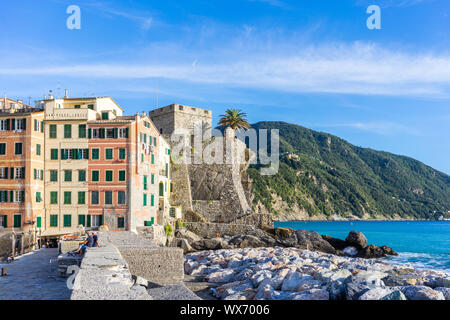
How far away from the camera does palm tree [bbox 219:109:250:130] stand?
54500 millimetres

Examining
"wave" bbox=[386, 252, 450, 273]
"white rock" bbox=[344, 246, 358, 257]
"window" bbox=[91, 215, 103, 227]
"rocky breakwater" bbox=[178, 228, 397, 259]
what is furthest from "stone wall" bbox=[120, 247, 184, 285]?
"white rock" bbox=[344, 246, 358, 257]

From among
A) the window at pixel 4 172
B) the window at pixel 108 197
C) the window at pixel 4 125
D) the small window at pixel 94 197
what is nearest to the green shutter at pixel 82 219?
the small window at pixel 94 197

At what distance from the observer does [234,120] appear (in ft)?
179

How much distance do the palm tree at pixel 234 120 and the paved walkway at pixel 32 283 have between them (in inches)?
1449

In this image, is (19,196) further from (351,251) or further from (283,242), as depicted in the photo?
(351,251)

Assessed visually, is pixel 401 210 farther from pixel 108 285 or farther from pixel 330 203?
pixel 108 285

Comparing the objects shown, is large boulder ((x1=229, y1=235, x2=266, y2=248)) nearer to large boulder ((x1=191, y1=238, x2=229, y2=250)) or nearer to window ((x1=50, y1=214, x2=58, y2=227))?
large boulder ((x1=191, y1=238, x2=229, y2=250))

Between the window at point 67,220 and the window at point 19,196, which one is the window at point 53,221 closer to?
the window at point 67,220

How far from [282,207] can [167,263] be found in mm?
133863

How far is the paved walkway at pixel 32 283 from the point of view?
475 inches

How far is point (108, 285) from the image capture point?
9.04 m

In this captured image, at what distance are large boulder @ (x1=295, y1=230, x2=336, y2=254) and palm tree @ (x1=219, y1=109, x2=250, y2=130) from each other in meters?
16.8

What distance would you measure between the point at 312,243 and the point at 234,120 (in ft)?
62.7

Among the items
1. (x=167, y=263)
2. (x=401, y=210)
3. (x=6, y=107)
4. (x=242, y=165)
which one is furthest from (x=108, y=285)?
(x=401, y=210)
